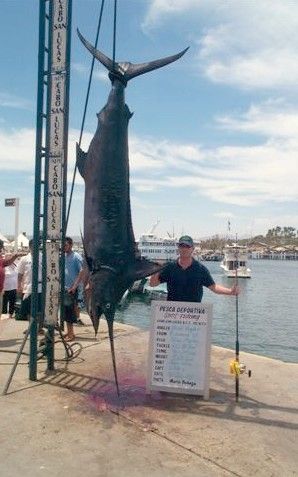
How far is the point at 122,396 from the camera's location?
13.9 ft

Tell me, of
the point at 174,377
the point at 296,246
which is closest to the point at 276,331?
the point at 174,377

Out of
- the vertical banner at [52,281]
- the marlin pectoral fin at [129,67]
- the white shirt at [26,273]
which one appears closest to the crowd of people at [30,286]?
the white shirt at [26,273]

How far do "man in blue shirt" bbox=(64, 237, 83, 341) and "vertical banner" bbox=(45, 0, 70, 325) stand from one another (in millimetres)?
1489

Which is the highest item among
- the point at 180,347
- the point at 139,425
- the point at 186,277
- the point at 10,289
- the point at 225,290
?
the point at 186,277

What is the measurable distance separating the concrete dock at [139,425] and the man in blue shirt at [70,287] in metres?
1.10

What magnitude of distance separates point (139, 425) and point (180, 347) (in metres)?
0.95

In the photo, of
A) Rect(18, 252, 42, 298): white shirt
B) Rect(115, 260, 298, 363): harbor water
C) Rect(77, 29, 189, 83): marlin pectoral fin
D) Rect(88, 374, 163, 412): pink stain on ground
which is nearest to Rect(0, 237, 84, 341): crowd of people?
Rect(18, 252, 42, 298): white shirt

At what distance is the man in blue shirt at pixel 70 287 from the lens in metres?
6.34

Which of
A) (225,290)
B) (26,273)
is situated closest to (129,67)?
(225,290)

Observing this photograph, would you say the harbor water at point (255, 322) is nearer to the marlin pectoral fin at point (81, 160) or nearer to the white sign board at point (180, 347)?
the white sign board at point (180, 347)

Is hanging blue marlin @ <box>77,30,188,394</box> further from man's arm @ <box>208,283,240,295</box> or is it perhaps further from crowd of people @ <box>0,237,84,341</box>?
crowd of people @ <box>0,237,84,341</box>

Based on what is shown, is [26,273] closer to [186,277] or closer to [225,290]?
[186,277]

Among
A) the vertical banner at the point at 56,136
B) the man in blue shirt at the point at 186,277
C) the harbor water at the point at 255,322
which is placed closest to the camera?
the man in blue shirt at the point at 186,277

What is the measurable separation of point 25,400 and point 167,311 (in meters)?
1.39
